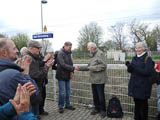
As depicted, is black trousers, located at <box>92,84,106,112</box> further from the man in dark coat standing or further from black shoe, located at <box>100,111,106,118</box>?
the man in dark coat standing

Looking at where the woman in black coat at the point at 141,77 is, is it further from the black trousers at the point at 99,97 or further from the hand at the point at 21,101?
the hand at the point at 21,101

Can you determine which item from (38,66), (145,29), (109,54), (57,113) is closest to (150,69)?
(109,54)

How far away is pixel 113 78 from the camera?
469 cm

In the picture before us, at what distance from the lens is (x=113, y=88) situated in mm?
4746

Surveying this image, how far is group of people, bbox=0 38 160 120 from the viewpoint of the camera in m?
1.39

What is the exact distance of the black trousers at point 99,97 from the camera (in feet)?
15.0

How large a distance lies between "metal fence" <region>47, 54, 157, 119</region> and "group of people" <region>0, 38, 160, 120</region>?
11.9 inches

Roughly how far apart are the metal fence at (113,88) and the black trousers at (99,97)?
28 cm

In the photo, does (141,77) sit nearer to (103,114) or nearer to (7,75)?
(103,114)

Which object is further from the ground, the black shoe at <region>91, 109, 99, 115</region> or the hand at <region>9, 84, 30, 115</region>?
the hand at <region>9, 84, 30, 115</region>

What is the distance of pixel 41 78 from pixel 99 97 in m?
1.82

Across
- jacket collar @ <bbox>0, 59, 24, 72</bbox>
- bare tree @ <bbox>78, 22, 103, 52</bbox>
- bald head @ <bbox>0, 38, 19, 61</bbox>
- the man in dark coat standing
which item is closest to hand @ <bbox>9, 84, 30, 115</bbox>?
the man in dark coat standing

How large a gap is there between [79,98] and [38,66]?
7.78 feet

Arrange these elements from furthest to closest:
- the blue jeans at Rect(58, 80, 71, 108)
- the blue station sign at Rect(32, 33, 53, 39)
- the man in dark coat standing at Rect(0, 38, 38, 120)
Result: 1. the blue station sign at Rect(32, 33, 53, 39)
2. the blue jeans at Rect(58, 80, 71, 108)
3. the man in dark coat standing at Rect(0, 38, 38, 120)
